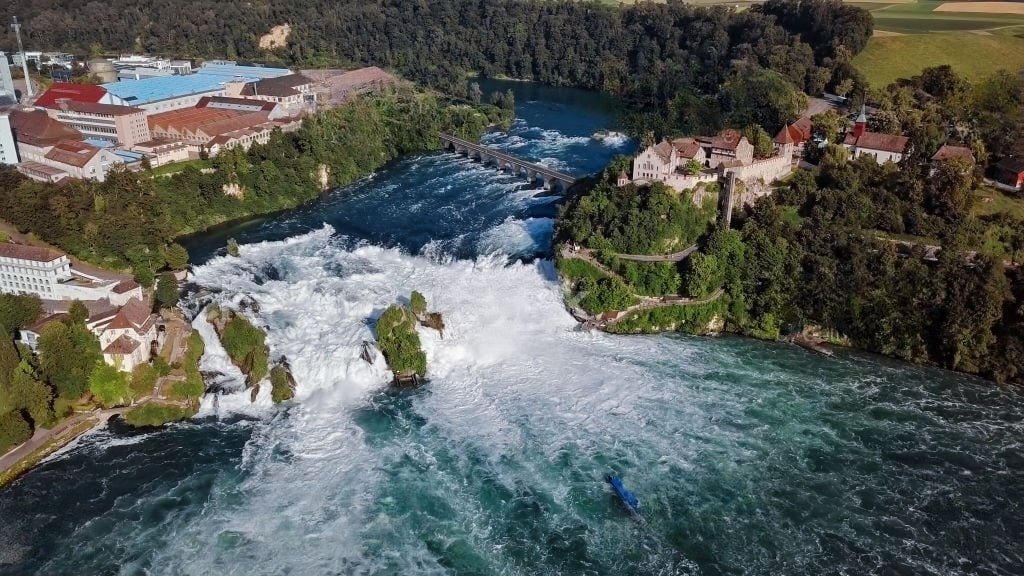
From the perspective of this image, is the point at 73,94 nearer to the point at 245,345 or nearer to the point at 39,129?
the point at 39,129

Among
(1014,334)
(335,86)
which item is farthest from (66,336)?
(335,86)

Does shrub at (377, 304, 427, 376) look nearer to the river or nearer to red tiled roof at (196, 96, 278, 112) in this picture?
the river

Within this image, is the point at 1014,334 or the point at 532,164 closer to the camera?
the point at 1014,334

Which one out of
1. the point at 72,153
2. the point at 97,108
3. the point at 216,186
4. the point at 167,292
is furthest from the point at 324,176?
the point at 167,292

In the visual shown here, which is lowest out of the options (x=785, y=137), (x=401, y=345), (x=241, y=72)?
(x=401, y=345)

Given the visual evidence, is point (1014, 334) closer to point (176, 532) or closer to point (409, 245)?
point (409, 245)
